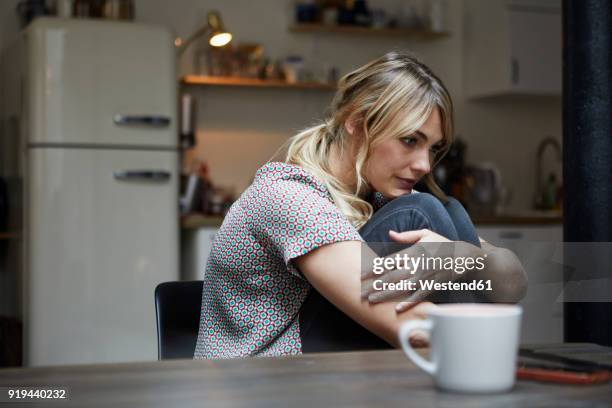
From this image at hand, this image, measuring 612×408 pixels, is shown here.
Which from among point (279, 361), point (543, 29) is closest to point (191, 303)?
point (279, 361)

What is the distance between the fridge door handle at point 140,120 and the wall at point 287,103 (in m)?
0.69

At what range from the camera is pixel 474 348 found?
67cm

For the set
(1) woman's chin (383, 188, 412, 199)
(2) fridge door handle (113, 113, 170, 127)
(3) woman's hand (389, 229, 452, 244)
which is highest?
(2) fridge door handle (113, 113, 170, 127)

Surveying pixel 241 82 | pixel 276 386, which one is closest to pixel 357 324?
pixel 276 386

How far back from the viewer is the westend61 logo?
1.03 metres

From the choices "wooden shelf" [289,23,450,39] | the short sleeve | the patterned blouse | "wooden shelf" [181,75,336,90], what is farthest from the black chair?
"wooden shelf" [289,23,450,39]

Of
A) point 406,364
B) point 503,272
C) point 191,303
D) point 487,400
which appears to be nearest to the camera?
point 487,400

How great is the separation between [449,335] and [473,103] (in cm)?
434

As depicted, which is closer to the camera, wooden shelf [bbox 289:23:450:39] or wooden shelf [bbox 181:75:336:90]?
wooden shelf [bbox 181:75:336:90]

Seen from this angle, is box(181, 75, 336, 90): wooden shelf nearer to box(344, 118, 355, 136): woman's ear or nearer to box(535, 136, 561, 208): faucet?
box(535, 136, 561, 208): faucet

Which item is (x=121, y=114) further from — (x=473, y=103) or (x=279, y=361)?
(x=279, y=361)

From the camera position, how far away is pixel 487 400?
66 centimetres

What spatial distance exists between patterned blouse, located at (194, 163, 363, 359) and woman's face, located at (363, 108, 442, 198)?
19 cm

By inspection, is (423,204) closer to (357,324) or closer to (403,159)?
(357,324)
